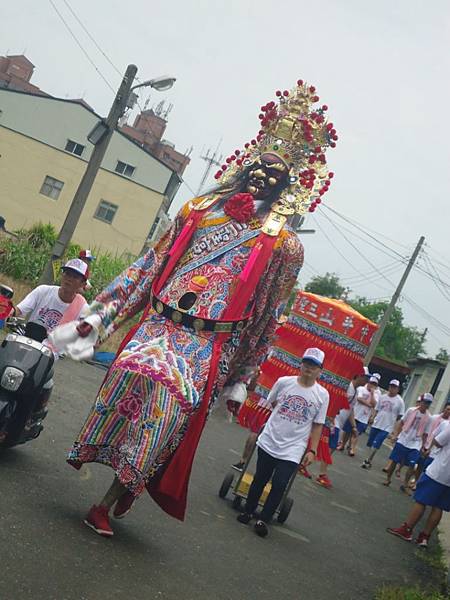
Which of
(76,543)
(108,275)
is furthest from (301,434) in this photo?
(108,275)

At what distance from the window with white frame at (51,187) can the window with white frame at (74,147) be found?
1.78 metres

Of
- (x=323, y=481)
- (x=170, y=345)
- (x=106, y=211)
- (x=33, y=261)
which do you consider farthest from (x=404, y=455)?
(x=106, y=211)

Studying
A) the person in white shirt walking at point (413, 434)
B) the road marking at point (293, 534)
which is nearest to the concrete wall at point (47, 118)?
the person in white shirt walking at point (413, 434)

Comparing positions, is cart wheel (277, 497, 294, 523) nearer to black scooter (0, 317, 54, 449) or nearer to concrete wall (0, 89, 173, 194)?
black scooter (0, 317, 54, 449)

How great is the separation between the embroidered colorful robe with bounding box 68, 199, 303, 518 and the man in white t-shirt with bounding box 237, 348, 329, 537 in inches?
54.8

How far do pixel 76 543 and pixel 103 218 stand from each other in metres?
40.6

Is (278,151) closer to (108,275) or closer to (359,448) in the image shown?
(108,275)

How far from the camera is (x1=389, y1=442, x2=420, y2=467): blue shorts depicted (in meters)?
13.9

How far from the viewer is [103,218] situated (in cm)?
4422

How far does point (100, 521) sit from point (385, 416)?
12.0 meters

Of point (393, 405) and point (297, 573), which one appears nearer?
point (297, 573)

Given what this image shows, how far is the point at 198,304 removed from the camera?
495 centimetres

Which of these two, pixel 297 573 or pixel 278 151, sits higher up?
pixel 278 151

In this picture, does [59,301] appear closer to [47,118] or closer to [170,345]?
[170,345]
